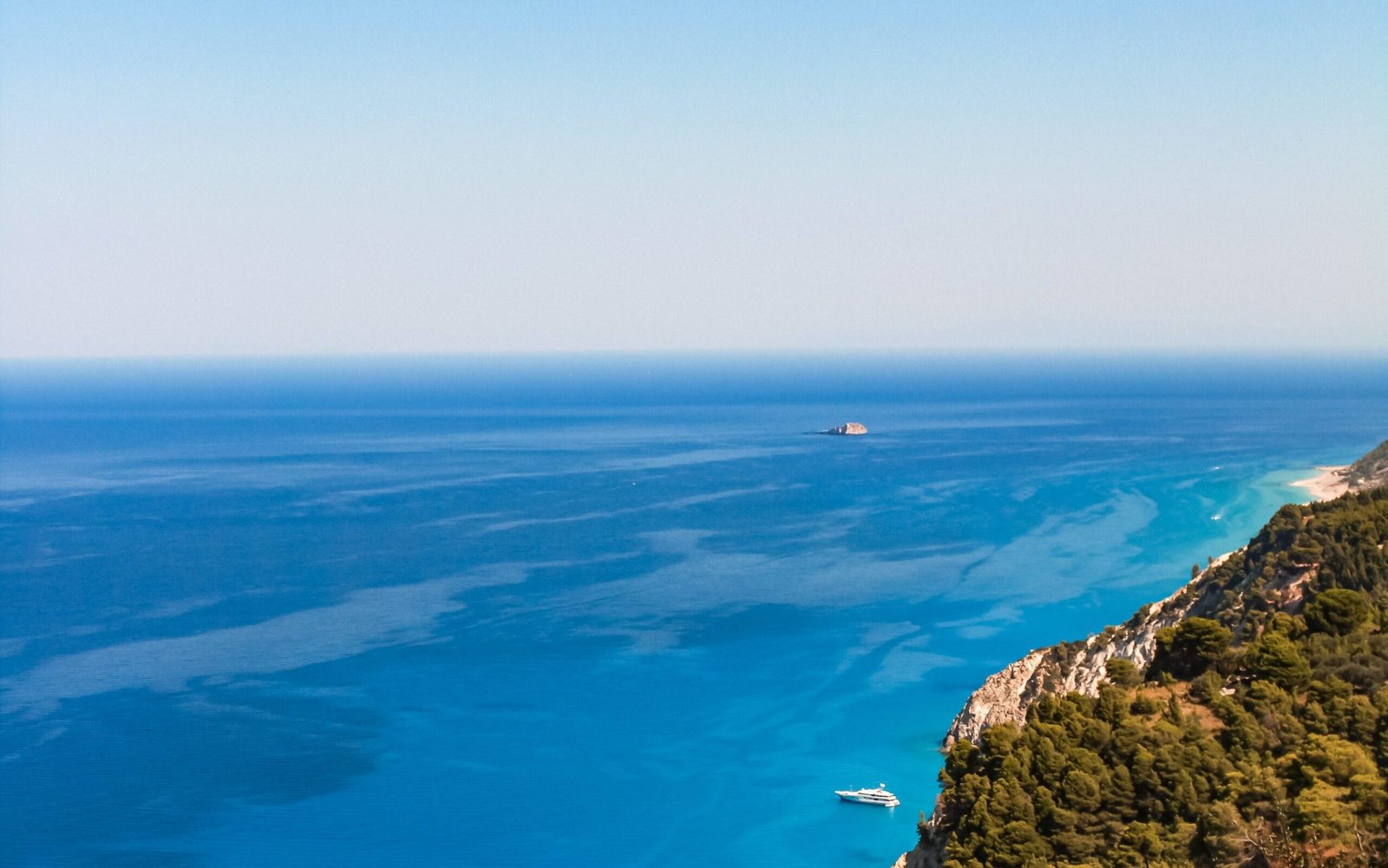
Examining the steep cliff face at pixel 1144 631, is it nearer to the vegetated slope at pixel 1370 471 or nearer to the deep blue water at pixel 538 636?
the deep blue water at pixel 538 636

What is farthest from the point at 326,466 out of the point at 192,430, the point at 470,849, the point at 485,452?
the point at 470,849

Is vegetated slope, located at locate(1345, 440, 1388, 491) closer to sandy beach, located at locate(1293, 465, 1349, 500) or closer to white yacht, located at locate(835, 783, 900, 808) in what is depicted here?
sandy beach, located at locate(1293, 465, 1349, 500)

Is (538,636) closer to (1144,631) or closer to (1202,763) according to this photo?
(1144,631)

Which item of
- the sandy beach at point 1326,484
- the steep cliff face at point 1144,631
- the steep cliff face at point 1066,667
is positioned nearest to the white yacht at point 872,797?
the steep cliff face at point 1144,631

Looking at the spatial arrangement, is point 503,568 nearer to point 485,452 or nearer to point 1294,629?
point 1294,629

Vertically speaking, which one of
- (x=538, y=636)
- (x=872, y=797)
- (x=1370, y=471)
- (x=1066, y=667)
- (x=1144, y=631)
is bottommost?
(x=872, y=797)

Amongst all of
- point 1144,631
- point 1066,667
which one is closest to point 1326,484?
point 1144,631
